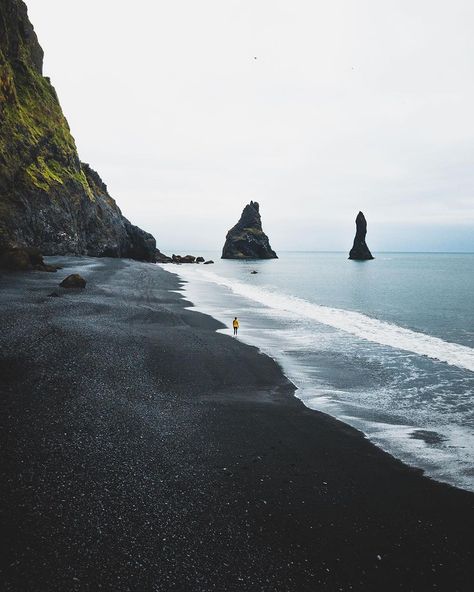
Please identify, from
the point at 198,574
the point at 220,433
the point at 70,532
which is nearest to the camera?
the point at 198,574

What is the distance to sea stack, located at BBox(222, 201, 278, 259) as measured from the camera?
596 feet

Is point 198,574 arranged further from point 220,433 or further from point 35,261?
point 35,261

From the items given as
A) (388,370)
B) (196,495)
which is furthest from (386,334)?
(196,495)

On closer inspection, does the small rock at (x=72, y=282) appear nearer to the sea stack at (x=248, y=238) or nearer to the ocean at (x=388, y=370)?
the ocean at (x=388, y=370)

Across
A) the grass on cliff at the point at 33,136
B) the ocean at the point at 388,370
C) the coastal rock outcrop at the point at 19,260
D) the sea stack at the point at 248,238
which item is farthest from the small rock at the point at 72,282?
the sea stack at the point at 248,238

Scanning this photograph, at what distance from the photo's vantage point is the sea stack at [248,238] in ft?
596

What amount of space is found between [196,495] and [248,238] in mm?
179820

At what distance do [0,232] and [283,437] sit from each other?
41.8 meters

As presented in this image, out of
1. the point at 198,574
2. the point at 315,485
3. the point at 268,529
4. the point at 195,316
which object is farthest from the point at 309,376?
the point at 195,316

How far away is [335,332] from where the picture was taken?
21016mm

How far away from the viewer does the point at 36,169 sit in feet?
162

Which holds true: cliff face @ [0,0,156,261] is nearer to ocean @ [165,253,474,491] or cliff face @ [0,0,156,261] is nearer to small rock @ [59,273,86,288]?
small rock @ [59,273,86,288]

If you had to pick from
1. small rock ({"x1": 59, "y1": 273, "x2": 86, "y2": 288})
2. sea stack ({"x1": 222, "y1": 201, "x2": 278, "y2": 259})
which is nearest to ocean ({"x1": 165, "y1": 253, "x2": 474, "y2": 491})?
small rock ({"x1": 59, "y1": 273, "x2": 86, "y2": 288})

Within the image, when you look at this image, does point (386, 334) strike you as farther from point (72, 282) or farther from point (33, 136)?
point (33, 136)
